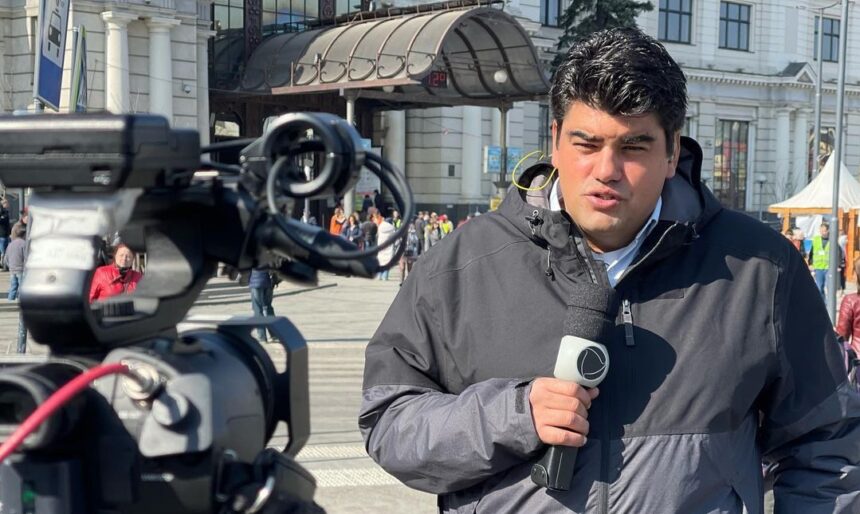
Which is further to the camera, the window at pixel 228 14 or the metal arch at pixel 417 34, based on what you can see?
the window at pixel 228 14

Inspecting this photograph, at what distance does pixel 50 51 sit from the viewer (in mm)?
7074

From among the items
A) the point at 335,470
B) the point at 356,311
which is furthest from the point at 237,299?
the point at 335,470

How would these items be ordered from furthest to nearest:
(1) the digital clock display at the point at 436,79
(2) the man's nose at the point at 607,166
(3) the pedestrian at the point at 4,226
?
(1) the digital clock display at the point at 436,79, (3) the pedestrian at the point at 4,226, (2) the man's nose at the point at 607,166

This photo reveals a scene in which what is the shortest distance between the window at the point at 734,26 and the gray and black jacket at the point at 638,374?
48487 mm

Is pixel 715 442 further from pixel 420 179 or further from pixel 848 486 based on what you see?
pixel 420 179

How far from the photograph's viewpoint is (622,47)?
2262 millimetres

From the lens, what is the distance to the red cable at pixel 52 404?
49.3 inches

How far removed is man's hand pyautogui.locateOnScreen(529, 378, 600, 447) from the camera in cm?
201

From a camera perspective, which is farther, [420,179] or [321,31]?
[420,179]

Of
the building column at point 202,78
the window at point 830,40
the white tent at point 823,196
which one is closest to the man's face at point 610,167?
the white tent at point 823,196

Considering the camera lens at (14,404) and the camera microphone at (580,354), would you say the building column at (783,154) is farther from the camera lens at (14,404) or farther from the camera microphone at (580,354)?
the camera lens at (14,404)

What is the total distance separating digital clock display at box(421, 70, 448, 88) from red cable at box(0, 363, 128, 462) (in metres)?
26.1

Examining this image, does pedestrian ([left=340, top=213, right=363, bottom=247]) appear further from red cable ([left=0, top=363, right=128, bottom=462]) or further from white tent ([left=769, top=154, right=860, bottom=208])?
red cable ([left=0, top=363, right=128, bottom=462])

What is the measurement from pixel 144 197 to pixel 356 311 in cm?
1733
